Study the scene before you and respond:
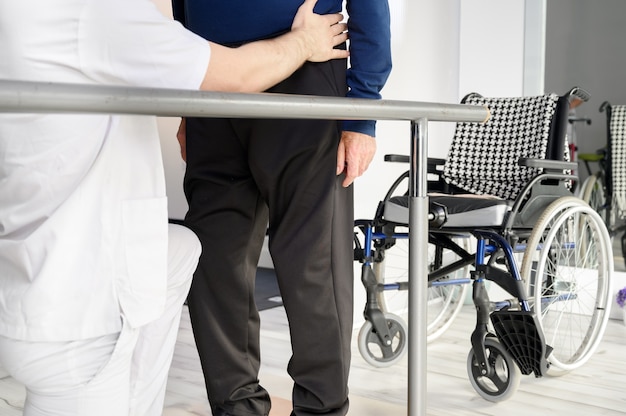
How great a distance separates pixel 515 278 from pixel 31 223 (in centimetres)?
150

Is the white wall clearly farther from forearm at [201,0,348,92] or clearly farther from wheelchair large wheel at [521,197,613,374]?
forearm at [201,0,348,92]

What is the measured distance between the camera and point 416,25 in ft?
11.3

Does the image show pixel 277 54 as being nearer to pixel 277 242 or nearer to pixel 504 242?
pixel 277 242

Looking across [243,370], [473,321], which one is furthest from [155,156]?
[473,321]

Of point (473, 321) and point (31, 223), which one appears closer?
point (31, 223)

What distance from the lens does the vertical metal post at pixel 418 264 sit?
1.21 meters

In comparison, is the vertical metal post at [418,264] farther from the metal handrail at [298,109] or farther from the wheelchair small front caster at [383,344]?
the wheelchair small front caster at [383,344]

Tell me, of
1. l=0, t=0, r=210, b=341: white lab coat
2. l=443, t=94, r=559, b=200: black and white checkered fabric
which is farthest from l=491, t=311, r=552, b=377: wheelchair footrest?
l=0, t=0, r=210, b=341: white lab coat

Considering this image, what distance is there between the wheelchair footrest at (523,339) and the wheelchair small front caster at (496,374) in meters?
0.04

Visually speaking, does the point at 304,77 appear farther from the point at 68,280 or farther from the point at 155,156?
the point at 68,280

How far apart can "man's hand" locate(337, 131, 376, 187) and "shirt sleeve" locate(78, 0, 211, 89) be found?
21.9 inches

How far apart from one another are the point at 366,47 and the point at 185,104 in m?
0.70

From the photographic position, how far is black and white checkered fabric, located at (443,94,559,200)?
2.76m

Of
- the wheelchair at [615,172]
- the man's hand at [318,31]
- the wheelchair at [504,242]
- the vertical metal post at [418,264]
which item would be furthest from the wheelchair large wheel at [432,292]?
the vertical metal post at [418,264]
